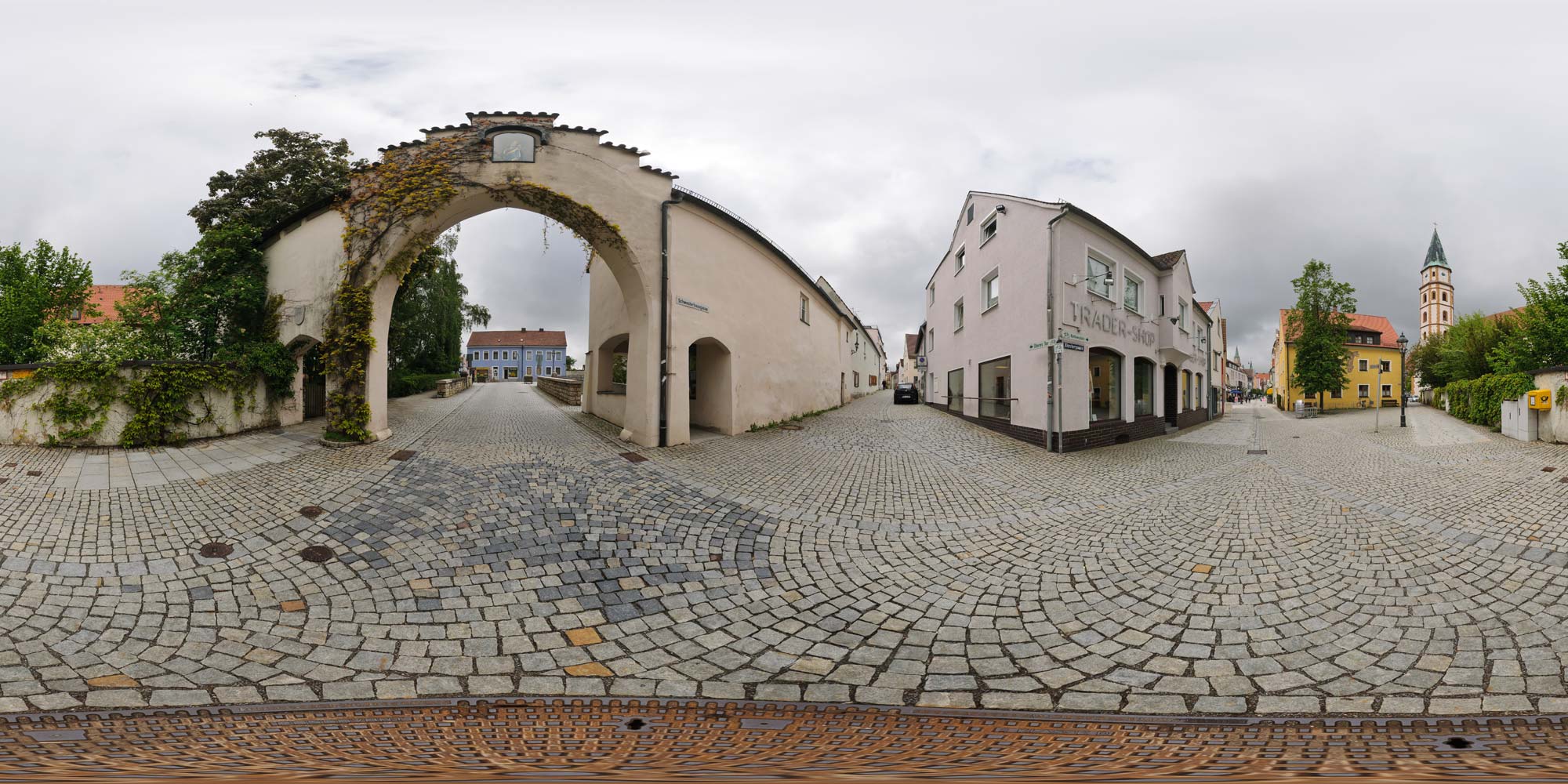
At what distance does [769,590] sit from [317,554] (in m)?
3.62

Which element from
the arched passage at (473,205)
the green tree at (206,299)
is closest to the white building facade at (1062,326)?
the arched passage at (473,205)

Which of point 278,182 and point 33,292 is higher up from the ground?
point 278,182

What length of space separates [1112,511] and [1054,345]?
5847mm

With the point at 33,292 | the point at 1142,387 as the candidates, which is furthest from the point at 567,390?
the point at 1142,387

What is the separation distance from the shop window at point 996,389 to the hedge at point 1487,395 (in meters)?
10.2

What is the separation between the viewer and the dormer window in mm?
9539

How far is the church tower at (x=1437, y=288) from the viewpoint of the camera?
64.5 metres

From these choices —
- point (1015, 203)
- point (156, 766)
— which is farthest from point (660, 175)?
point (156, 766)

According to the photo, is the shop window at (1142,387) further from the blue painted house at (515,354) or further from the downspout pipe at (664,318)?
the blue painted house at (515,354)

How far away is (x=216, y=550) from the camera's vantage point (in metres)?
4.58

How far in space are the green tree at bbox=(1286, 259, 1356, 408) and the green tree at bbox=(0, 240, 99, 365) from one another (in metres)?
46.9

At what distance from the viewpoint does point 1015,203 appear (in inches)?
537

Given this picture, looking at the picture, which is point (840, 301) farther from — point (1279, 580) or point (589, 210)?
point (1279, 580)

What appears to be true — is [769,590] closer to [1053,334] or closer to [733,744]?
[733,744]
